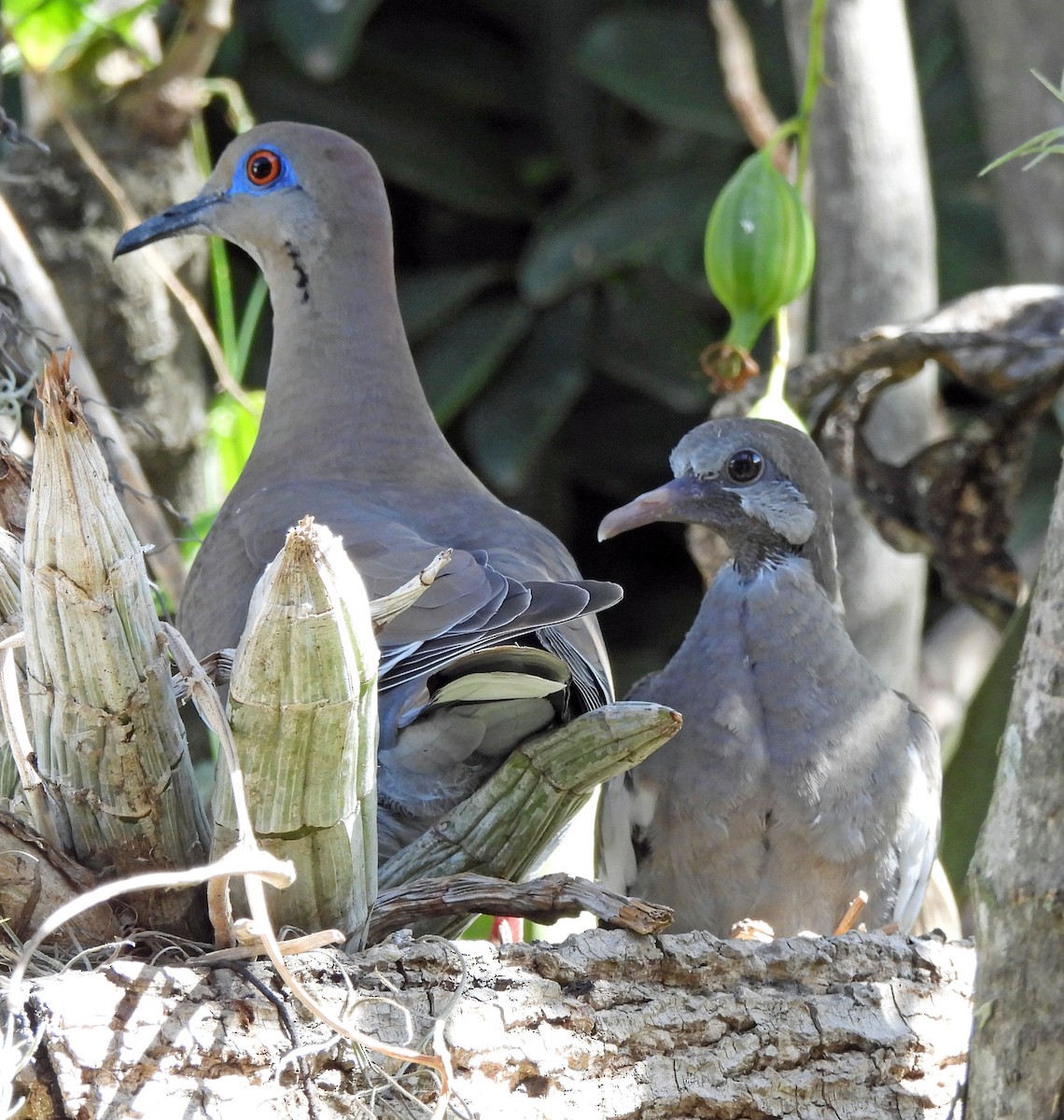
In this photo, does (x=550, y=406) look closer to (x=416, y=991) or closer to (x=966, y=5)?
(x=966, y=5)

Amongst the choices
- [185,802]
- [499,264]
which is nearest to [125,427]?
[185,802]

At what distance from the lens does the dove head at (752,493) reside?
226 cm

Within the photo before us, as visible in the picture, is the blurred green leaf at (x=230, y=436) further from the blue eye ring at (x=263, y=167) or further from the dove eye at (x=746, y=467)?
the dove eye at (x=746, y=467)

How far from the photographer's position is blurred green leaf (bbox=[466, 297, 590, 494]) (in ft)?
15.8

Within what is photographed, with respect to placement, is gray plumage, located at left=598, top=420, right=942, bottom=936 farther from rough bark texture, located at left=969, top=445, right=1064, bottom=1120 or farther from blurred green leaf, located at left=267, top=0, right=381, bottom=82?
blurred green leaf, located at left=267, top=0, right=381, bottom=82

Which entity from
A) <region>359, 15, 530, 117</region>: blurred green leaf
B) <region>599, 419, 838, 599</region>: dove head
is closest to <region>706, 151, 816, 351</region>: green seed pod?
<region>599, 419, 838, 599</region>: dove head

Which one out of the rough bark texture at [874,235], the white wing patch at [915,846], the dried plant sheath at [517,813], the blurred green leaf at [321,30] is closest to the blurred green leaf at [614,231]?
the blurred green leaf at [321,30]

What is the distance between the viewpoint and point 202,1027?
1.29 m

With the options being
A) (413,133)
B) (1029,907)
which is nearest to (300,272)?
(1029,907)

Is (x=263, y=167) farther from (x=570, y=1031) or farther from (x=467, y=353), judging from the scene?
(x=467, y=353)

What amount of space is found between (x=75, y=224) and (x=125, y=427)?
0.45 metres

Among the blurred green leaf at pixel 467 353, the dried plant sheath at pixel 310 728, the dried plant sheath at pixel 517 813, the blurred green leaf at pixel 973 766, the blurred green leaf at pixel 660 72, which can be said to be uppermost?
the blurred green leaf at pixel 660 72

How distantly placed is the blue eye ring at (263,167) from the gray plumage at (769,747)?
75 centimetres

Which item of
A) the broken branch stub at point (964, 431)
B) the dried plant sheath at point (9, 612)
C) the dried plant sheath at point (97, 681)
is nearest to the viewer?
the dried plant sheath at point (97, 681)
